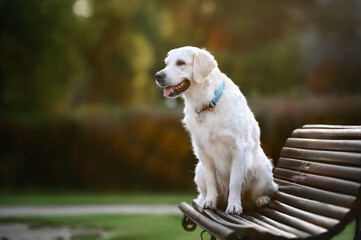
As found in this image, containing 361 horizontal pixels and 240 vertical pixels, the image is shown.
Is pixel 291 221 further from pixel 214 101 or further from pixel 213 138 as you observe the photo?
pixel 214 101

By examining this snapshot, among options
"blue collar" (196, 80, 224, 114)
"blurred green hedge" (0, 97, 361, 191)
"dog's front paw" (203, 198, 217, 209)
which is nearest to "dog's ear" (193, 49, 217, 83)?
"blue collar" (196, 80, 224, 114)

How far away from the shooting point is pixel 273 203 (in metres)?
3.60

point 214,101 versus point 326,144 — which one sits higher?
point 214,101

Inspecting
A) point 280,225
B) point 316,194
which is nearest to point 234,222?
point 280,225

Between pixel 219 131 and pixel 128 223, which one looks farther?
pixel 128 223

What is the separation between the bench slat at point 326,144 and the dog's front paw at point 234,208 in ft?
A: 2.50

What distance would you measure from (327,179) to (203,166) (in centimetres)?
107

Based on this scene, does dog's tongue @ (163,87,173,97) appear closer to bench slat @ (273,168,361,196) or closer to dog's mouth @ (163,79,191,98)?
dog's mouth @ (163,79,191,98)

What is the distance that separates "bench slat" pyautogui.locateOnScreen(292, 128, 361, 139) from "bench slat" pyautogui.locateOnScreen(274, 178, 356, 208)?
1.41 ft

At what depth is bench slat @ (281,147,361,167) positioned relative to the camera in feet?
9.50

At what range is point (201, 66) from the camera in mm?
3598

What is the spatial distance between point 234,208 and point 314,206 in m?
0.70

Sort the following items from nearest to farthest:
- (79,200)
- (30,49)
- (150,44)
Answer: (79,200) < (30,49) < (150,44)

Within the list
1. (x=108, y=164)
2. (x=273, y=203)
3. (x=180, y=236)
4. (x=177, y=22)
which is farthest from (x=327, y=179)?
(x=177, y=22)
